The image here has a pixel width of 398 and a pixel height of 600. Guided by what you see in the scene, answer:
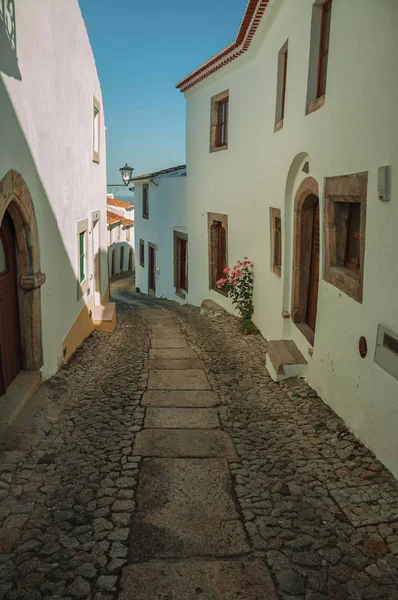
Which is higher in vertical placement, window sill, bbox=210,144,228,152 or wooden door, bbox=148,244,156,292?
window sill, bbox=210,144,228,152

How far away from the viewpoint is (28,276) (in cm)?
557

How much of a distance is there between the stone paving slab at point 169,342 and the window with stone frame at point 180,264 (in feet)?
20.0

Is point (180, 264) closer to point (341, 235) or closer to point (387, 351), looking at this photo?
point (341, 235)

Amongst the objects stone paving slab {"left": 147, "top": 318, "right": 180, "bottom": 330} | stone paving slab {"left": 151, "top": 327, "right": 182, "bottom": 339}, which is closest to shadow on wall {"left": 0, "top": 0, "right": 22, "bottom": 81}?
stone paving slab {"left": 151, "top": 327, "right": 182, "bottom": 339}

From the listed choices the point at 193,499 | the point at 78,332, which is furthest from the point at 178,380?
the point at 193,499

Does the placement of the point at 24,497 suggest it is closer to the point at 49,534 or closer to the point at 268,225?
the point at 49,534

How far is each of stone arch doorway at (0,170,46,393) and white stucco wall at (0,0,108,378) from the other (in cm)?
25

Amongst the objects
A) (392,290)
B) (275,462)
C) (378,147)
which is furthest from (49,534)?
(378,147)

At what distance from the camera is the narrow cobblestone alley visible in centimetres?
301

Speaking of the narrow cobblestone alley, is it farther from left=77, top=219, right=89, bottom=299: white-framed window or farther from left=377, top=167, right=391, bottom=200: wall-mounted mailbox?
left=77, top=219, right=89, bottom=299: white-framed window

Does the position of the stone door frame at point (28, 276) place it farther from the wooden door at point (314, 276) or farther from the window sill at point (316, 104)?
the wooden door at point (314, 276)

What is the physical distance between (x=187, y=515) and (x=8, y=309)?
3.02m

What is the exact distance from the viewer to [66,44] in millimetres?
7137

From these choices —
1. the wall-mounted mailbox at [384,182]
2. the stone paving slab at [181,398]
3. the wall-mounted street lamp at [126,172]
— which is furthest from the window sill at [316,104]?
the wall-mounted street lamp at [126,172]
